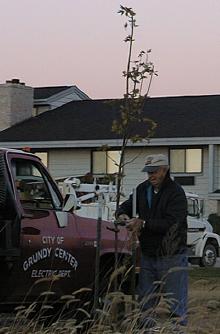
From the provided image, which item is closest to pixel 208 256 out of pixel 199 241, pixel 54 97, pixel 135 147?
pixel 199 241

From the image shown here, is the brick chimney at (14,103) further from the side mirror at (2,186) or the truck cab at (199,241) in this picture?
the side mirror at (2,186)

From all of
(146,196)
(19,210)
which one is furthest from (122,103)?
(19,210)

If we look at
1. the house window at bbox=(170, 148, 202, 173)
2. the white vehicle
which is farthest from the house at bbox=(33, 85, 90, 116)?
the white vehicle

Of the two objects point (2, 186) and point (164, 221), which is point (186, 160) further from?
point (164, 221)

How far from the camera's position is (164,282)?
859 centimetres

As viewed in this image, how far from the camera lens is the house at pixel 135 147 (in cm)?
3600

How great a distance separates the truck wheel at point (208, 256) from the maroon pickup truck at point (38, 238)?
14.8 meters

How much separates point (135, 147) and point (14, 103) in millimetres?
9389

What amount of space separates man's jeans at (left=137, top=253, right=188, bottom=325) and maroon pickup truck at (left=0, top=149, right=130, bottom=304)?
2.82 ft

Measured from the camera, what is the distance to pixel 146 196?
29.5 feet

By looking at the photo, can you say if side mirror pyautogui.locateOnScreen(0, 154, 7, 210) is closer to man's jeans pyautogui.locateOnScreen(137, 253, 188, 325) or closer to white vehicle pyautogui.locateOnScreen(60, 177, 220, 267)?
man's jeans pyautogui.locateOnScreen(137, 253, 188, 325)

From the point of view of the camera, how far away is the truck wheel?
84.3 ft

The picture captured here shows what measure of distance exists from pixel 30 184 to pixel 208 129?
26.1 meters

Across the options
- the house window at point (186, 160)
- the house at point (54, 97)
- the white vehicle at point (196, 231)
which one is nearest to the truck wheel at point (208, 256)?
the white vehicle at point (196, 231)
